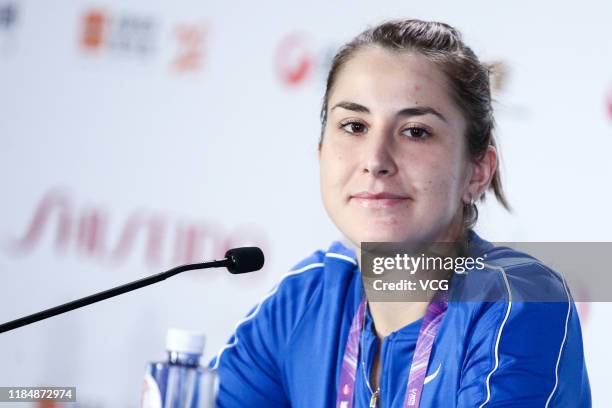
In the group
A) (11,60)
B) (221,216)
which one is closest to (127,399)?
(221,216)

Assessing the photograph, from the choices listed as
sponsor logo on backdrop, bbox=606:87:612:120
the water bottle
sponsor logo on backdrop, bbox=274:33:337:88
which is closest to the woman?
the water bottle

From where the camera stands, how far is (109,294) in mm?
1085

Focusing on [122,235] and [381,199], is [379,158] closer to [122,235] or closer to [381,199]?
[381,199]

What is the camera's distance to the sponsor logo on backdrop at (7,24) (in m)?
2.70

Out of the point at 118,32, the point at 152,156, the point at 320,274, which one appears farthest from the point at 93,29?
the point at 320,274

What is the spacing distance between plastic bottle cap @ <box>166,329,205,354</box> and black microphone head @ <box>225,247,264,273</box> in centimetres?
21

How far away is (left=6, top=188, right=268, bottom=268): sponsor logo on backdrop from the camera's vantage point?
2484 mm

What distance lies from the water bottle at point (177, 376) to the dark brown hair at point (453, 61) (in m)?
0.67

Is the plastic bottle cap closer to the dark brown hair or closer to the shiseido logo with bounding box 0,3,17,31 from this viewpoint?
the dark brown hair

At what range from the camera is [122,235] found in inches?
101

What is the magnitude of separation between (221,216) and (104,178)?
1.27ft

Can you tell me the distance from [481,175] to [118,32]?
1440mm

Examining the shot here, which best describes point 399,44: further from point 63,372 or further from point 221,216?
point 63,372

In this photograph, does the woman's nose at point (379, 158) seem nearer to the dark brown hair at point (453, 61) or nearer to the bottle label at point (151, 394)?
the dark brown hair at point (453, 61)
